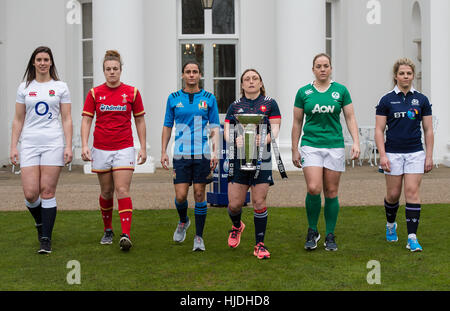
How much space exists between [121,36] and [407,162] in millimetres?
8474

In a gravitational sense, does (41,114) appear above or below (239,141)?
above

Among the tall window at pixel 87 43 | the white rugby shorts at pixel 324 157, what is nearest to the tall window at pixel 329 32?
the tall window at pixel 87 43

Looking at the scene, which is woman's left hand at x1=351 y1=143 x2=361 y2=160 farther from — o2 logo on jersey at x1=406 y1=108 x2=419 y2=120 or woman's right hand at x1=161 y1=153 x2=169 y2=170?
woman's right hand at x1=161 y1=153 x2=169 y2=170

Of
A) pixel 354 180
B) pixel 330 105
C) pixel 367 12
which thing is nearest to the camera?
pixel 330 105

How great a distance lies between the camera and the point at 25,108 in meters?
6.03

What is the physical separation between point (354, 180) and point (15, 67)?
825 cm

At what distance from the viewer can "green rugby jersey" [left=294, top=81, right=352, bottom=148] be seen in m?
5.85

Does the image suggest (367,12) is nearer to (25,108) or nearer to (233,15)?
(233,15)

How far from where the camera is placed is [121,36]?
13.3 meters

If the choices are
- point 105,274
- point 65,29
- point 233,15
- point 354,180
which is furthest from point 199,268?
point 65,29

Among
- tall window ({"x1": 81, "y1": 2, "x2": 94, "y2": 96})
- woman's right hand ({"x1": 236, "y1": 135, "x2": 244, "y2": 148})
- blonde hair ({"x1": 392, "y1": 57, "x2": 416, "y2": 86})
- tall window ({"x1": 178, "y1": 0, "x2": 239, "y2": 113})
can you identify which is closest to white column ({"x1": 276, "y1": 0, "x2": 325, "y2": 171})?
tall window ({"x1": 178, "y1": 0, "x2": 239, "y2": 113})

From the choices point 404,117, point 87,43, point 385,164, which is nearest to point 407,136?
point 404,117

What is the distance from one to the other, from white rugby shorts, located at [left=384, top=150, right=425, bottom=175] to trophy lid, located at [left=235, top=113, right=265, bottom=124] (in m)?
1.27

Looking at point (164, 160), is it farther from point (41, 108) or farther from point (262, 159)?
point (41, 108)
